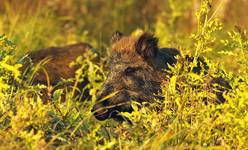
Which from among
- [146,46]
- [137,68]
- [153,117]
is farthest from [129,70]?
[153,117]

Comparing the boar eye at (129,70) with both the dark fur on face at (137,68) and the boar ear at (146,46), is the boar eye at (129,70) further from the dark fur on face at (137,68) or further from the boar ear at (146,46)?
the boar ear at (146,46)

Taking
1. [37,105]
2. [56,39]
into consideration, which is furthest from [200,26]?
[56,39]

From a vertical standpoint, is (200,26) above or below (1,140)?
above

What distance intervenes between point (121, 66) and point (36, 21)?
3.87m

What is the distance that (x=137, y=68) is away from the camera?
7516 millimetres

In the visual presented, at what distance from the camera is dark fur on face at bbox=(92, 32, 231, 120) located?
720 cm

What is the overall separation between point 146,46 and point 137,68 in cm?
24

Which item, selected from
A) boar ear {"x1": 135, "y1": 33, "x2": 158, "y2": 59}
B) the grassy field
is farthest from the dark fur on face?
the grassy field

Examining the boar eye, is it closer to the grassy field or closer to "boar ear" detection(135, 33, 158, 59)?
"boar ear" detection(135, 33, 158, 59)

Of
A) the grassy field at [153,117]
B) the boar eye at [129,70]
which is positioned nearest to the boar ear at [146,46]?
the boar eye at [129,70]

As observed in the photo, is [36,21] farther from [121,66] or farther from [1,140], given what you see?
[1,140]

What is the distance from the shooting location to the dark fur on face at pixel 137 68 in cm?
720

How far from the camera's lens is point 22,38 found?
402 inches

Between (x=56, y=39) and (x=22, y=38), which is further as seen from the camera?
(x=56, y=39)
